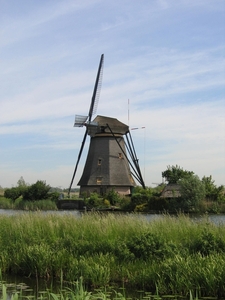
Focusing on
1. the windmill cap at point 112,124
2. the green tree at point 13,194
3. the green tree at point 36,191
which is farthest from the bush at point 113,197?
the green tree at point 13,194

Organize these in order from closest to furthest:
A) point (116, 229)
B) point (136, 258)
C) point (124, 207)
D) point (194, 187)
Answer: point (136, 258), point (116, 229), point (194, 187), point (124, 207)

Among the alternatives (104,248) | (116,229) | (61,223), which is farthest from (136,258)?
(61,223)

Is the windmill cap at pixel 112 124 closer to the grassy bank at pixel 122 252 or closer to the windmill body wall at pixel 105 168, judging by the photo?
the windmill body wall at pixel 105 168

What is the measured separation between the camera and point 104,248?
9.57 meters

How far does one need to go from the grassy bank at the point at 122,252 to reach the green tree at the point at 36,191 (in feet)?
110

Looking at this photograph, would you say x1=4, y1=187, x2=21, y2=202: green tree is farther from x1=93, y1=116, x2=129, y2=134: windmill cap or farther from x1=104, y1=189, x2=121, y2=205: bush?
x1=93, y1=116, x2=129, y2=134: windmill cap

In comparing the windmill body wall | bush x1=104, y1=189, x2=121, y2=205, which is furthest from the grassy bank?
the windmill body wall

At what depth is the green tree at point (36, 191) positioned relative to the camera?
148ft

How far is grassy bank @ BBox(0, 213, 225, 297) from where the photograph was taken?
24.9ft

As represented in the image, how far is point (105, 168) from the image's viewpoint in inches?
1676

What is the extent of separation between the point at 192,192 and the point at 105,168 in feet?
33.3

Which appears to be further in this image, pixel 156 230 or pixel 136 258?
pixel 156 230

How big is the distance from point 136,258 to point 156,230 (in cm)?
128

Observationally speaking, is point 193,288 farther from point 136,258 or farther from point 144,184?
point 144,184
